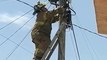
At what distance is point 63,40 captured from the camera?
1096cm

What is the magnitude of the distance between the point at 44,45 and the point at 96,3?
10.5ft

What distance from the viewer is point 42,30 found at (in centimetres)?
1052

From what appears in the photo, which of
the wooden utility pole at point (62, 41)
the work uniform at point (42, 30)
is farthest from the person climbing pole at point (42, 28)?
the wooden utility pole at point (62, 41)

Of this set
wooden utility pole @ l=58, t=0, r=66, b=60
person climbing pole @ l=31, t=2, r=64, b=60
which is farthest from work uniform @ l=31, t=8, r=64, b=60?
wooden utility pole @ l=58, t=0, r=66, b=60

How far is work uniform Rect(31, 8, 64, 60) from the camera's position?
10.5 metres

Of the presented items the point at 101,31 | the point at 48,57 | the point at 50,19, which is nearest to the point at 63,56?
the point at 48,57

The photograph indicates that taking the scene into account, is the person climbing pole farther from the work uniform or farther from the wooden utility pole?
the wooden utility pole

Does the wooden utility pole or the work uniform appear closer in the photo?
the work uniform

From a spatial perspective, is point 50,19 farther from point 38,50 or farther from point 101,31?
point 101,31

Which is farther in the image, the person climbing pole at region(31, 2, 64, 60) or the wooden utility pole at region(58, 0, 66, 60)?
the wooden utility pole at region(58, 0, 66, 60)

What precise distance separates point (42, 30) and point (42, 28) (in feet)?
0.20

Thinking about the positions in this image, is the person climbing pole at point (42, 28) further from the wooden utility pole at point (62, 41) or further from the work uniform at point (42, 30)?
the wooden utility pole at point (62, 41)

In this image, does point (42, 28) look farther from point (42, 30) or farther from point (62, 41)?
point (62, 41)

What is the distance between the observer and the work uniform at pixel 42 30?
34.4 feet
